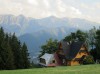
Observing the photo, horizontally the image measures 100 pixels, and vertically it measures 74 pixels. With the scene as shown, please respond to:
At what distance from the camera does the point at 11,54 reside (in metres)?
65.0

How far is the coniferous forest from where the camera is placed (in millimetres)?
63969

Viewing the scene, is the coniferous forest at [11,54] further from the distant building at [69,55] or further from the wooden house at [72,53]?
the distant building at [69,55]

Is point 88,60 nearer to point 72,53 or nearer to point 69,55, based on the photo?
point 72,53

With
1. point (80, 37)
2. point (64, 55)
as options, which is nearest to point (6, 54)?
point (64, 55)

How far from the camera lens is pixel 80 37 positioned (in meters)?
105

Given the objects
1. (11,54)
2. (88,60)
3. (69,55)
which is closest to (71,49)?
(69,55)

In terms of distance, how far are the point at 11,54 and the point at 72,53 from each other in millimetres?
26937

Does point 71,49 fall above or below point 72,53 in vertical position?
above

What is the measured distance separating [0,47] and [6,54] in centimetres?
234

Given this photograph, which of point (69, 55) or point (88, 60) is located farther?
point (69, 55)

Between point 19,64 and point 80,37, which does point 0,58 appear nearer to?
point 19,64

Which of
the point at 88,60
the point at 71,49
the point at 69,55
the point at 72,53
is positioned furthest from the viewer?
the point at 71,49

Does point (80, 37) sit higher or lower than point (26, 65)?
higher

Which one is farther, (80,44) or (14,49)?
(80,44)
